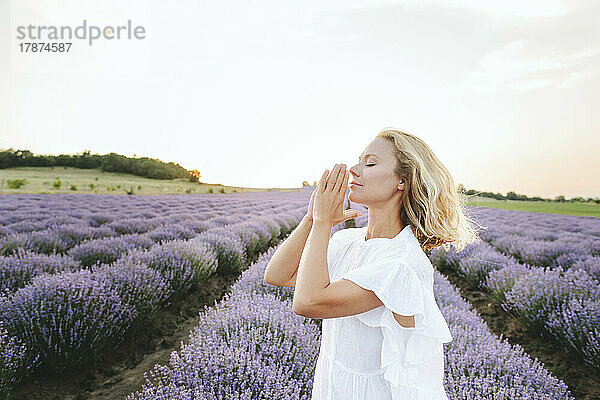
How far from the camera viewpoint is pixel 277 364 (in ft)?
6.75

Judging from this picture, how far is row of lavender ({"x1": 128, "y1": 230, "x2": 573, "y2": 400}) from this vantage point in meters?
1.79

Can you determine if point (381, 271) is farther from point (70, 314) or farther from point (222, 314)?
point (70, 314)

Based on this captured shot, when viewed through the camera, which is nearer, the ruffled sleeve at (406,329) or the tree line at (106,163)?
the ruffled sleeve at (406,329)

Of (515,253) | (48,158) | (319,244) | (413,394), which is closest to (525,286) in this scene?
(515,253)

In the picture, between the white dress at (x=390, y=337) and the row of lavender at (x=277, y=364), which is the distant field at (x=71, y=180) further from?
the white dress at (x=390, y=337)

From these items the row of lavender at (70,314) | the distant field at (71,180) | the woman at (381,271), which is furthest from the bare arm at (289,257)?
the distant field at (71,180)

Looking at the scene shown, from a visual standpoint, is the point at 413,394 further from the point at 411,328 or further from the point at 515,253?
the point at 515,253

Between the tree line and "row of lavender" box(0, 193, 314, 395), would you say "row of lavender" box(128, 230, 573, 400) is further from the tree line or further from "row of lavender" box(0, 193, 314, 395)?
the tree line

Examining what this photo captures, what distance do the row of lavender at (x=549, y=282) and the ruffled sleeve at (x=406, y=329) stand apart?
158cm

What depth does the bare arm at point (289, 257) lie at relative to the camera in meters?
1.10

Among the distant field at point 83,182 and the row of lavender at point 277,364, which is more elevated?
the distant field at point 83,182

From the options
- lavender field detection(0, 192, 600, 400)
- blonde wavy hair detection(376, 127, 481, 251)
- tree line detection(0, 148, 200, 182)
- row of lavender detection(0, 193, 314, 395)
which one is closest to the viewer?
blonde wavy hair detection(376, 127, 481, 251)

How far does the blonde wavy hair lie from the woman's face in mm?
23

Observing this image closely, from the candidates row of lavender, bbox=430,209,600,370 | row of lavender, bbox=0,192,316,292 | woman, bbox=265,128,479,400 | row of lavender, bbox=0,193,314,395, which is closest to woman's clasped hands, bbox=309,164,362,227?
woman, bbox=265,128,479,400
